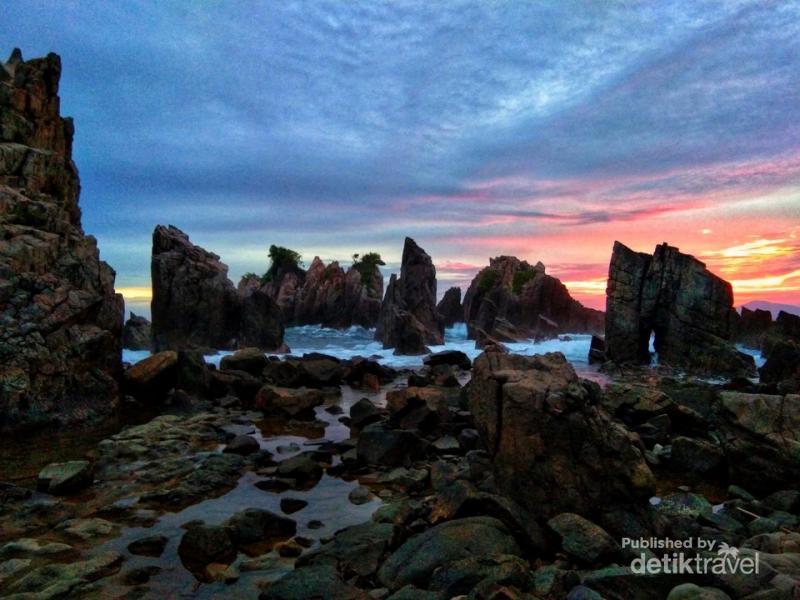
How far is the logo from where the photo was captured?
6762 millimetres

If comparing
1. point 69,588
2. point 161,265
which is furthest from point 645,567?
point 161,265

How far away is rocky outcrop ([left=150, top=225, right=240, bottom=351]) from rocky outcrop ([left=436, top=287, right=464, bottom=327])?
224 ft

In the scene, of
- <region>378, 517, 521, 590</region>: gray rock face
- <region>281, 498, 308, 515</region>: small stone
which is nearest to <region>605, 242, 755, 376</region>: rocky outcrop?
<region>281, 498, 308, 515</region>: small stone

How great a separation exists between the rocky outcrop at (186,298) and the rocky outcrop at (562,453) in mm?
45535

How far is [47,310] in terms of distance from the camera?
21.4 metres

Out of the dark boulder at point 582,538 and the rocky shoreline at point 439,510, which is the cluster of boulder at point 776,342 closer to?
the rocky shoreline at point 439,510

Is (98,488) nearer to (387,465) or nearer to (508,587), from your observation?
(387,465)

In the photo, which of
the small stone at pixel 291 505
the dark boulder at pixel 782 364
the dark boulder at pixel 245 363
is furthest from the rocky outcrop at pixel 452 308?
the small stone at pixel 291 505

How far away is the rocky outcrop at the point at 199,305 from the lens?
50656mm

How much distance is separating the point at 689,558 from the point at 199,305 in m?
50.1

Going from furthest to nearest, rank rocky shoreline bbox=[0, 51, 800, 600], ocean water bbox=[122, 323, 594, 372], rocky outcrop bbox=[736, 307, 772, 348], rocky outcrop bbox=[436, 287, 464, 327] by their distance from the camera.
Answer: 1. rocky outcrop bbox=[436, 287, 464, 327]
2. rocky outcrop bbox=[736, 307, 772, 348]
3. ocean water bbox=[122, 323, 594, 372]
4. rocky shoreline bbox=[0, 51, 800, 600]

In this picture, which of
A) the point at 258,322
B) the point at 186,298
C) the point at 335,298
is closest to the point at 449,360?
the point at 258,322

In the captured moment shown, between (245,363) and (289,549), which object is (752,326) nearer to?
(245,363)

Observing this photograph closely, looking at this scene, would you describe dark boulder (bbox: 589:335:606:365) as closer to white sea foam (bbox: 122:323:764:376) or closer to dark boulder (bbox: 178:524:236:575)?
white sea foam (bbox: 122:323:764:376)
